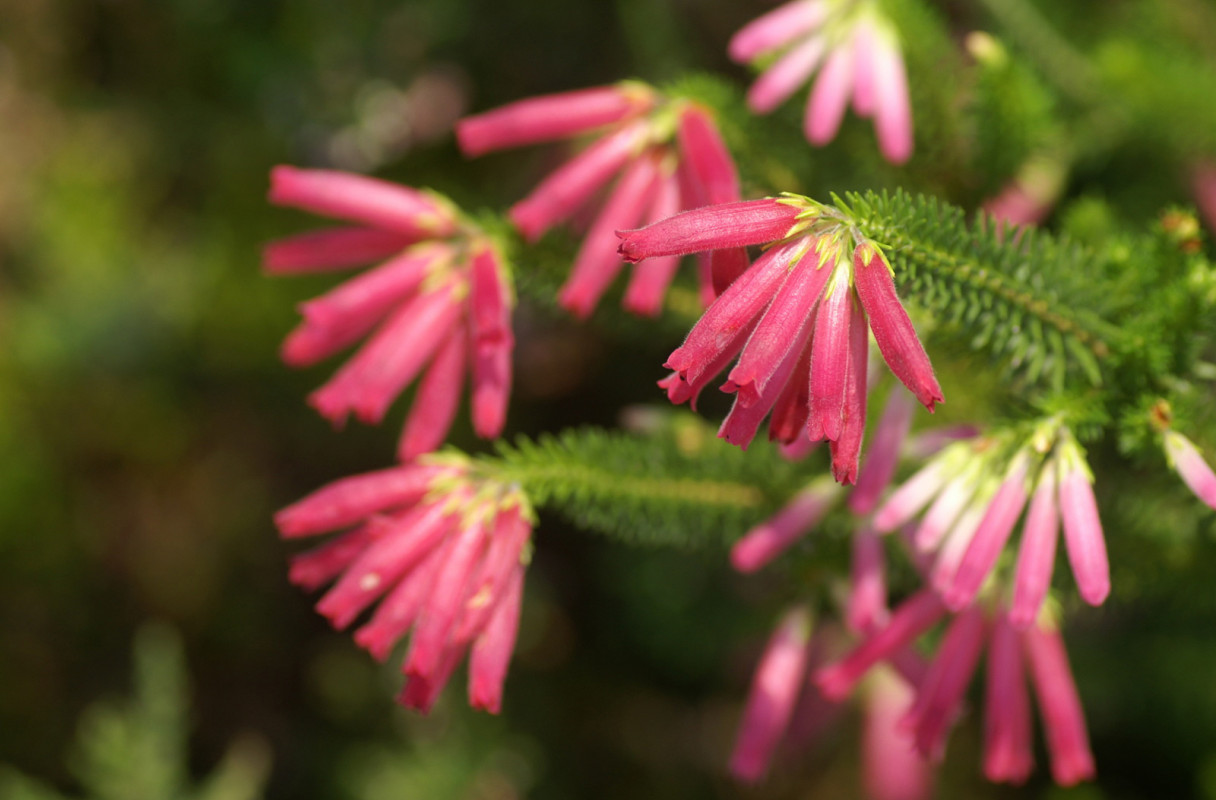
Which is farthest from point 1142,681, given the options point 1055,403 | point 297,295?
point 297,295

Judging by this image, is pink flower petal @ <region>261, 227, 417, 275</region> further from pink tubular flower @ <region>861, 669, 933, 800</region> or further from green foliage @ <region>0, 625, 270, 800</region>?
pink tubular flower @ <region>861, 669, 933, 800</region>

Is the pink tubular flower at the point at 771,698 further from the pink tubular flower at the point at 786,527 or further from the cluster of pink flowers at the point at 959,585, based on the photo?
the pink tubular flower at the point at 786,527

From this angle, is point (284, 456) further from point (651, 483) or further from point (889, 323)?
point (889, 323)

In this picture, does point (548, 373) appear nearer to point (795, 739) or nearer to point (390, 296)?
point (795, 739)

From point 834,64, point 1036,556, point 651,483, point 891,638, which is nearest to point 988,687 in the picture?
point 891,638

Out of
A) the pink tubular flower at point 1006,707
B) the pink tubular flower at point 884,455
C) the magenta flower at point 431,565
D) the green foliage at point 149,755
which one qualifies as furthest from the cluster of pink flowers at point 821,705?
the green foliage at point 149,755

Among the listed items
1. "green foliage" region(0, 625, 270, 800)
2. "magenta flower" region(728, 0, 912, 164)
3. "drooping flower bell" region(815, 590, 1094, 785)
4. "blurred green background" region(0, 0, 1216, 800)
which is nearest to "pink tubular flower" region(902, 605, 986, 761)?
"drooping flower bell" region(815, 590, 1094, 785)
